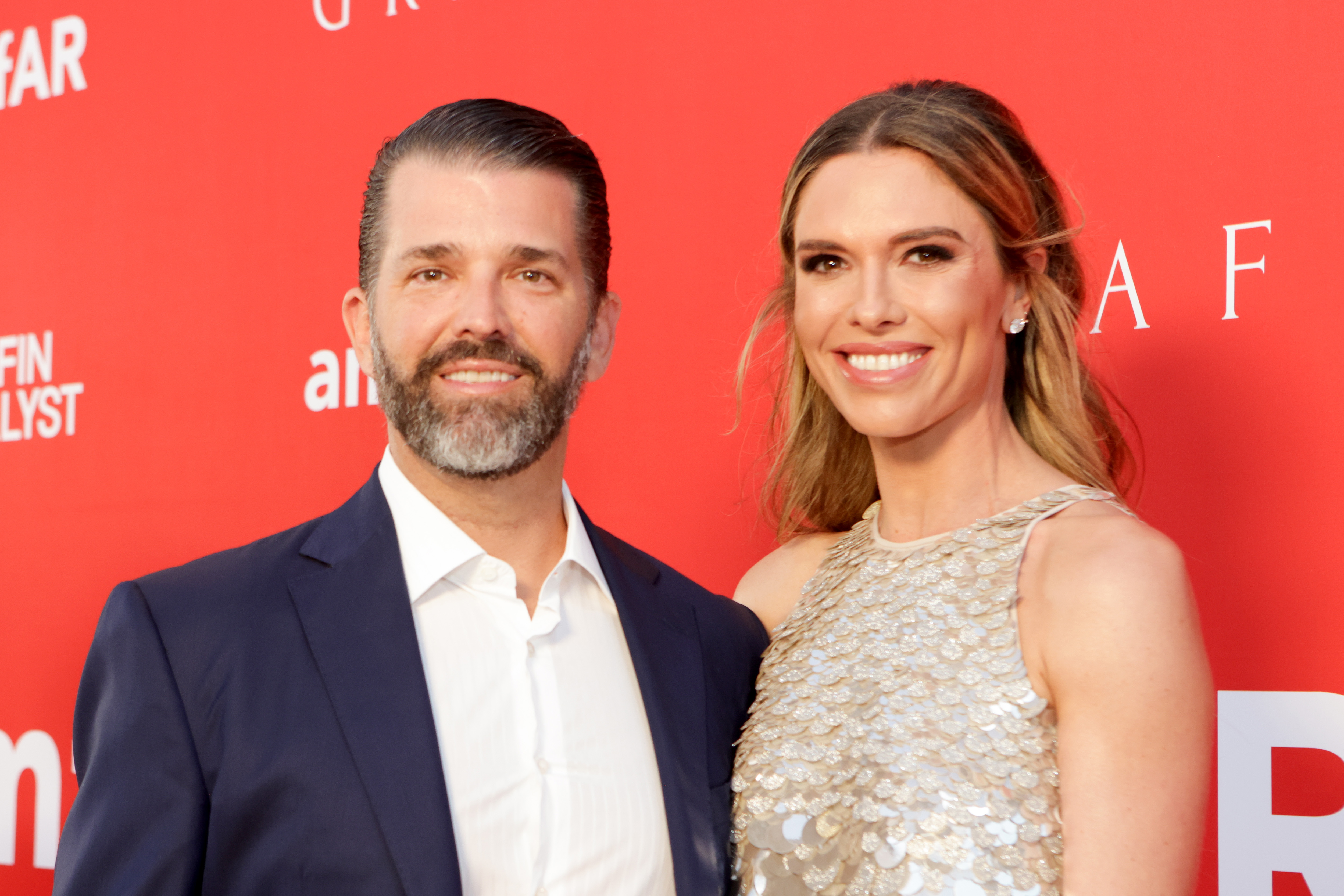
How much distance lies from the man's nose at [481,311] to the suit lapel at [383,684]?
22 centimetres

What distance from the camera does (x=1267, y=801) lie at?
1.87 m

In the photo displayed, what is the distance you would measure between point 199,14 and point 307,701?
2.40 m

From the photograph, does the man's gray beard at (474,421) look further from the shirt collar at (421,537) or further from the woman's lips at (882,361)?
the woman's lips at (882,361)

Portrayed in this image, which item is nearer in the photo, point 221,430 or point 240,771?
point 240,771

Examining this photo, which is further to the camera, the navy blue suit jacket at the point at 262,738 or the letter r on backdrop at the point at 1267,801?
the letter r on backdrop at the point at 1267,801

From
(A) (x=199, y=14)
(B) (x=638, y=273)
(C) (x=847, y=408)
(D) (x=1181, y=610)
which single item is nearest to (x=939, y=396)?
(C) (x=847, y=408)

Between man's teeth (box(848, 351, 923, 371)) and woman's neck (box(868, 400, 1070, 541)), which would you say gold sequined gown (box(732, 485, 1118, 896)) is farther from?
man's teeth (box(848, 351, 923, 371))

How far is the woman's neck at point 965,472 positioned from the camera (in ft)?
5.30

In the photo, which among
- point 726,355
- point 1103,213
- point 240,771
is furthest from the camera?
point 726,355

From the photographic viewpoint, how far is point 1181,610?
1.35 m

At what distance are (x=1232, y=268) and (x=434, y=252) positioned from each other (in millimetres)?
1224

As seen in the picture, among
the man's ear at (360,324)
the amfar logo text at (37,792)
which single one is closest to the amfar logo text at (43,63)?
the amfar logo text at (37,792)

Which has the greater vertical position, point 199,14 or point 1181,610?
point 199,14

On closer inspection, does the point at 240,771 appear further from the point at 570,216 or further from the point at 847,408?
the point at 847,408
